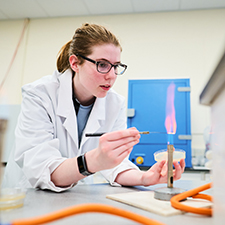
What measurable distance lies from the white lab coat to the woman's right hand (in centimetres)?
15

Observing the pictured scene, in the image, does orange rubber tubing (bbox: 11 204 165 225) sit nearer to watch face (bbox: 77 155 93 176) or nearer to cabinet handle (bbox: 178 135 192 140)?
watch face (bbox: 77 155 93 176)

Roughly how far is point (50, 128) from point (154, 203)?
2.11ft

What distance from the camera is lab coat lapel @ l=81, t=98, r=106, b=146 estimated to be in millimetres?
1229

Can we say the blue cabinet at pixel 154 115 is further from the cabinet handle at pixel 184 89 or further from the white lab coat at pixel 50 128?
the white lab coat at pixel 50 128

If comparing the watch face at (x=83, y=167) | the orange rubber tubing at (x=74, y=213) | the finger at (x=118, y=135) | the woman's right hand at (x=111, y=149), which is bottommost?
the orange rubber tubing at (x=74, y=213)

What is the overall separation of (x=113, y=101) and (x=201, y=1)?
2238 mm

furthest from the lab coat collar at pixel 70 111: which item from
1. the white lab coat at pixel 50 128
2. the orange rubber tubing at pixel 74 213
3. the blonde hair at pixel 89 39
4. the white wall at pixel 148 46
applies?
the white wall at pixel 148 46

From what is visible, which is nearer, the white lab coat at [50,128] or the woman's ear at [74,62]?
the white lab coat at [50,128]

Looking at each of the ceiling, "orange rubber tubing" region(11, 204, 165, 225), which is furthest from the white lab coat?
the ceiling

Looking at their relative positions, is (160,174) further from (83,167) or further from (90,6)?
(90,6)

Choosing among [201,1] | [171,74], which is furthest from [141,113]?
[201,1]

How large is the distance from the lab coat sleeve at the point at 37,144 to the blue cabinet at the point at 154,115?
4.43ft

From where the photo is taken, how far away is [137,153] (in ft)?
7.54

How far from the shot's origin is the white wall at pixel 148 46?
2850mm
